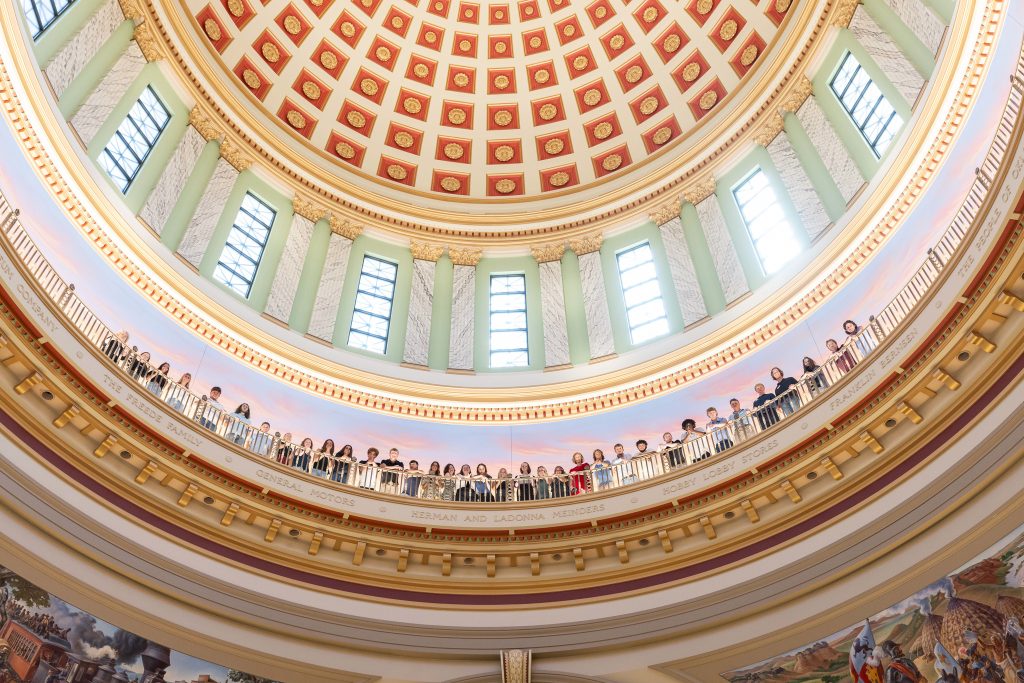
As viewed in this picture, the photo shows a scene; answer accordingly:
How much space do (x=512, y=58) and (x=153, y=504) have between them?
19807 millimetres

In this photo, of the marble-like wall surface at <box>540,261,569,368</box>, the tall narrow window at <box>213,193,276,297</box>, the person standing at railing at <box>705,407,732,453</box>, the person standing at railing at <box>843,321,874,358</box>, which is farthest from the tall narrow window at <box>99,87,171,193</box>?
the person standing at railing at <box>843,321,874,358</box>

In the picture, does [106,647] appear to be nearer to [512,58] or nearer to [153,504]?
[153,504]

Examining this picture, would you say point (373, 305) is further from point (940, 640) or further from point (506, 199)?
point (940, 640)

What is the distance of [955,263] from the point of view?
12.0 meters

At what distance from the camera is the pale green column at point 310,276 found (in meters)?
20.9

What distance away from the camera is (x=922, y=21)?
18.3m

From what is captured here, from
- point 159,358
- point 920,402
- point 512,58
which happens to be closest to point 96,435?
point 159,358

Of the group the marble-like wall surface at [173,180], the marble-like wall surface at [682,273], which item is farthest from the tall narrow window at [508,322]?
the marble-like wall surface at [173,180]

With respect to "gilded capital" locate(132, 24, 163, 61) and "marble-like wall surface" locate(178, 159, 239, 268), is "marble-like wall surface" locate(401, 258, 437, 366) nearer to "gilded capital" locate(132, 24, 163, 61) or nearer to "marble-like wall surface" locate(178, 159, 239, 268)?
"marble-like wall surface" locate(178, 159, 239, 268)

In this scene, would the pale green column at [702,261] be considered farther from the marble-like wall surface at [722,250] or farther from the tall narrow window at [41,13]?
the tall narrow window at [41,13]

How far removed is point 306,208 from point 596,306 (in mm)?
8194

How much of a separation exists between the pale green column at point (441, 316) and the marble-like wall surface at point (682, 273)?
231 inches

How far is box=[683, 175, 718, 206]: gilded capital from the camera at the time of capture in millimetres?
23328

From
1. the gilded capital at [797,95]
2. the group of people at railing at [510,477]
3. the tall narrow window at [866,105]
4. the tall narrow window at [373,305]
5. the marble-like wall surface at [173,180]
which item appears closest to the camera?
the group of people at railing at [510,477]
